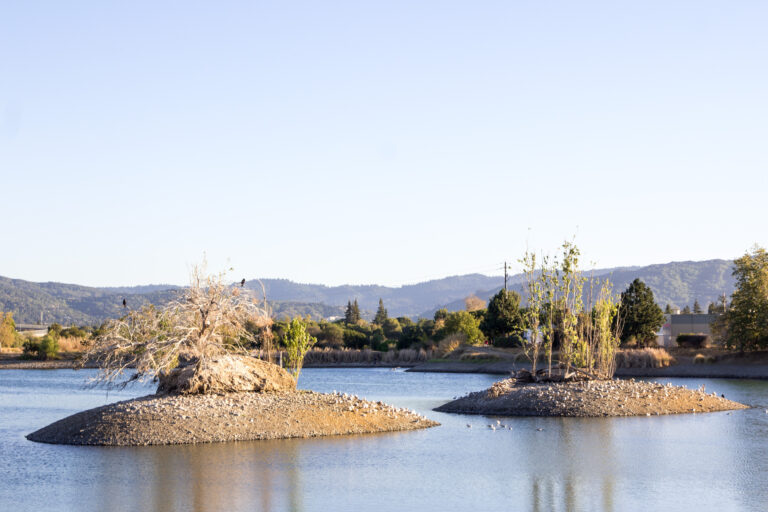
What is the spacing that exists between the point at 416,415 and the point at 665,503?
11.8 m

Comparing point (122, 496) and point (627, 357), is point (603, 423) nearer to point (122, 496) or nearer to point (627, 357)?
point (122, 496)

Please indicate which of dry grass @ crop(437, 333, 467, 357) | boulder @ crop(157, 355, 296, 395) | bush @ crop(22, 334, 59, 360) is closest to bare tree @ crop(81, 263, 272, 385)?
boulder @ crop(157, 355, 296, 395)

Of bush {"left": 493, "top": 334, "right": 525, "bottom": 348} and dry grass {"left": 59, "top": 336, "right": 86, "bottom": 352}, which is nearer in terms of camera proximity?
bush {"left": 493, "top": 334, "right": 525, "bottom": 348}

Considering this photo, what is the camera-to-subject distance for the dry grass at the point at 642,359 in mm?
54125

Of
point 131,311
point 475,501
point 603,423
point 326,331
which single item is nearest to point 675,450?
point 603,423

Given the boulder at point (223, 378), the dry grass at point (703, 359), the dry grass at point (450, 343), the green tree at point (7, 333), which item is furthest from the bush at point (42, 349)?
the boulder at point (223, 378)

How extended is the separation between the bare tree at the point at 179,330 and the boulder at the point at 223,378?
0.23 meters

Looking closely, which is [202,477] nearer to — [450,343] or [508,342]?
[508,342]

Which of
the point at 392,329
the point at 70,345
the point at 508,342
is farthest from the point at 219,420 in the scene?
the point at 392,329

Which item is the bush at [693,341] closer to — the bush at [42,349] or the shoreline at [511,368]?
the shoreline at [511,368]

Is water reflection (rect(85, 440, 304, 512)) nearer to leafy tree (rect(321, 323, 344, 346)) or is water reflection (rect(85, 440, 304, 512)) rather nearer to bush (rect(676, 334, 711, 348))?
bush (rect(676, 334, 711, 348))

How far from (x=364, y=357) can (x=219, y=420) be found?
61985 mm

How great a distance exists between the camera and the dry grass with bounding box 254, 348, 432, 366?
265ft

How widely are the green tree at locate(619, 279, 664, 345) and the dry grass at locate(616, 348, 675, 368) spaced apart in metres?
5.65
